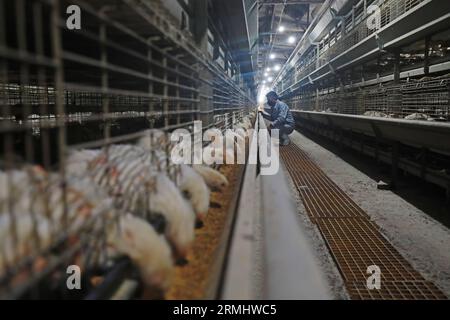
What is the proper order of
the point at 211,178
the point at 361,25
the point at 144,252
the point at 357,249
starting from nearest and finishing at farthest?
1. the point at 144,252
2. the point at 211,178
3. the point at 357,249
4. the point at 361,25

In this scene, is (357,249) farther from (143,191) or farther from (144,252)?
(144,252)

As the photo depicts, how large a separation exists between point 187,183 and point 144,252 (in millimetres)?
887

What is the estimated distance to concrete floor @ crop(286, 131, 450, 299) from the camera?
263 cm

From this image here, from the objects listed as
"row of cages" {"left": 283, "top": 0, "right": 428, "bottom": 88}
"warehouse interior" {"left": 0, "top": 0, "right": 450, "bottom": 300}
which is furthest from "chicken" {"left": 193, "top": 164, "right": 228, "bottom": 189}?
"row of cages" {"left": 283, "top": 0, "right": 428, "bottom": 88}

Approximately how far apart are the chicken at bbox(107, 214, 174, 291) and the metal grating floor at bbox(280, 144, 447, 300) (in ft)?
5.00

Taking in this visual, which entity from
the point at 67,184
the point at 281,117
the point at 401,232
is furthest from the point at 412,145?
the point at 67,184

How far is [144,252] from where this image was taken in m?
1.23

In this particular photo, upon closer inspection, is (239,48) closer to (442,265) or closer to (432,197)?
(432,197)

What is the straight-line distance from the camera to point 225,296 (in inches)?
33.0

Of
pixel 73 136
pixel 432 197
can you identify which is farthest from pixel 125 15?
pixel 432 197

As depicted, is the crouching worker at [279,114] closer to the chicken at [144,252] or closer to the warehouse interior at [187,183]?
the warehouse interior at [187,183]

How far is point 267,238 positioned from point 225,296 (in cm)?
17

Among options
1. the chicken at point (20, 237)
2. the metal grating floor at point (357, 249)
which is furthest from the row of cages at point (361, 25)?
the chicken at point (20, 237)
